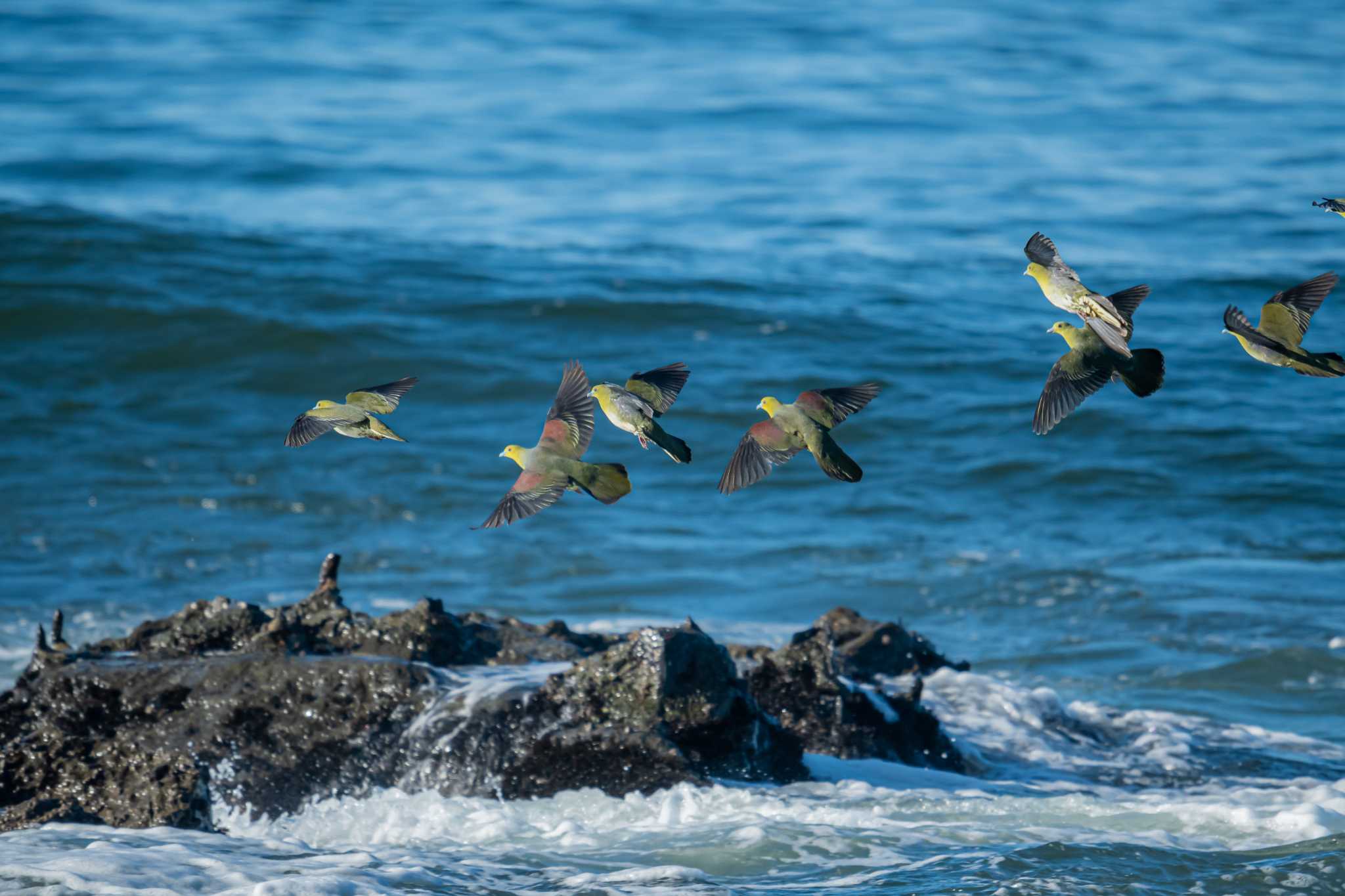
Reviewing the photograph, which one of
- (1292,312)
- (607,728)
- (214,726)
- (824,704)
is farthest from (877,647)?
(1292,312)

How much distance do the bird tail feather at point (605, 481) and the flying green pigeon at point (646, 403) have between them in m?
0.06

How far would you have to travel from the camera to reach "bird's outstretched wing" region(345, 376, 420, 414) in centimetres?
232

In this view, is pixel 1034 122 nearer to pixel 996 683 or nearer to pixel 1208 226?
pixel 1208 226

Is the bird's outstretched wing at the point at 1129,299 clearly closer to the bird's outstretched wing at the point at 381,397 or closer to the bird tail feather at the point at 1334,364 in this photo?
the bird tail feather at the point at 1334,364

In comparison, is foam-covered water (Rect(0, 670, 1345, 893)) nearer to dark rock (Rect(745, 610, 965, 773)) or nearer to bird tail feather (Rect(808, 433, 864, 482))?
dark rock (Rect(745, 610, 965, 773))

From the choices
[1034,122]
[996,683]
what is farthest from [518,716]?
[1034,122]

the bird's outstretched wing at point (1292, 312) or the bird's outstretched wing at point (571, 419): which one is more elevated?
the bird's outstretched wing at point (1292, 312)

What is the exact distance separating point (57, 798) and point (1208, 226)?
15093 mm

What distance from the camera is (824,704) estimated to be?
542cm

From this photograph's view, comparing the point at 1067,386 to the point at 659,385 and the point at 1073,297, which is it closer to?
the point at 1073,297

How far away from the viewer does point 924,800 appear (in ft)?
16.5

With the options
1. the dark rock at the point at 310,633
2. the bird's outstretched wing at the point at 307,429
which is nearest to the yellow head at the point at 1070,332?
the bird's outstretched wing at the point at 307,429

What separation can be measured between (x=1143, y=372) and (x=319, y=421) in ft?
4.30

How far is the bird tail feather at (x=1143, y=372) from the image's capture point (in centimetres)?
226
